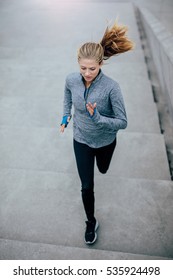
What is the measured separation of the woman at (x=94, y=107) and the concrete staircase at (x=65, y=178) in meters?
0.28

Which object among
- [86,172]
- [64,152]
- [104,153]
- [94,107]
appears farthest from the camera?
[64,152]

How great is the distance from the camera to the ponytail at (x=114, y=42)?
2154 millimetres

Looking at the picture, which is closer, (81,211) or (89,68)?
(89,68)

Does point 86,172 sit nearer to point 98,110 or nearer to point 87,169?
point 87,169

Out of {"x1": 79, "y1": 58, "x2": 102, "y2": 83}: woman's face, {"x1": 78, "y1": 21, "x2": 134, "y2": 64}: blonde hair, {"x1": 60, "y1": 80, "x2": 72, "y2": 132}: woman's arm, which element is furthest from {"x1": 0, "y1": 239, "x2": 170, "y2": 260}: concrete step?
{"x1": 78, "y1": 21, "x2": 134, "y2": 64}: blonde hair

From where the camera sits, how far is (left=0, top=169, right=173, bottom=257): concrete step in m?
2.40

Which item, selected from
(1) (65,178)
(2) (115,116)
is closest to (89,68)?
(2) (115,116)

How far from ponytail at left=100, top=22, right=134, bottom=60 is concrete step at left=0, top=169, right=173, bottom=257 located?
4.46 ft

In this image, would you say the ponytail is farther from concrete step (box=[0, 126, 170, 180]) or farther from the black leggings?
concrete step (box=[0, 126, 170, 180])

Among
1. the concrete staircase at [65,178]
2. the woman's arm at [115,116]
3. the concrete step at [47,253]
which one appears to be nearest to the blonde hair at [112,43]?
the woman's arm at [115,116]

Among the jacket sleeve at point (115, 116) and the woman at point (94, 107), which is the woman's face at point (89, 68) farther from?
the jacket sleeve at point (115, 116)

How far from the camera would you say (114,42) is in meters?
2.16

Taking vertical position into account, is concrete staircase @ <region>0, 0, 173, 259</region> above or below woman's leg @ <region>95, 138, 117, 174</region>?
below

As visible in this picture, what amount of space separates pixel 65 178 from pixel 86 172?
673 mm
